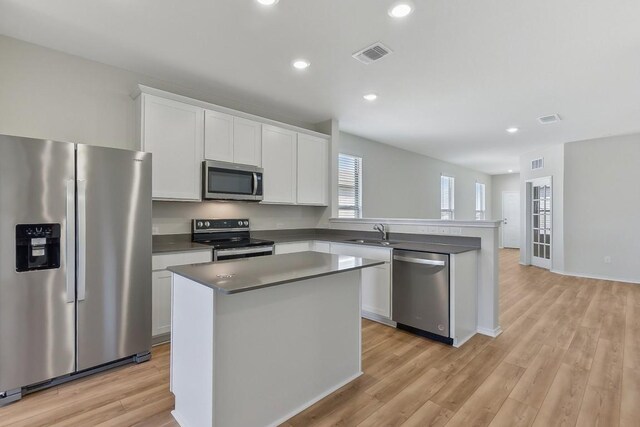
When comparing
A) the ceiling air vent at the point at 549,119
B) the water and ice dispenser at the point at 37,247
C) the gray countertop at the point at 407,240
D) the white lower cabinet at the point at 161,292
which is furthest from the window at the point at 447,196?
the water and ice dispenser at the point at 37,247

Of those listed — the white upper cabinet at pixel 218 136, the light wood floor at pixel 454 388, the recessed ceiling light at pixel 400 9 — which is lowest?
the light wood floor at pixel 454 388

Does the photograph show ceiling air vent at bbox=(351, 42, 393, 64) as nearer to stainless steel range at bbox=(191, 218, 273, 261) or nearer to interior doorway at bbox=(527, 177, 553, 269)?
stainless steel range at bbox=(191, 218, 273, 261)

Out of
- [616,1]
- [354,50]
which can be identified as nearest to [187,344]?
[354,50]

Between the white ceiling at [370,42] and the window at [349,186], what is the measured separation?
4.27 ft

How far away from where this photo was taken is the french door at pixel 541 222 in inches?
268

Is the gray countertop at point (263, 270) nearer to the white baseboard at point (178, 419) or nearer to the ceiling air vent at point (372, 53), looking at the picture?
the white baseboard at point (178, 419)

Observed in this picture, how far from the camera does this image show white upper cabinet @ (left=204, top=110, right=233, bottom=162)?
11.3ft

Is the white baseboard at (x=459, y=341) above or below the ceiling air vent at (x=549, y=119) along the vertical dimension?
below

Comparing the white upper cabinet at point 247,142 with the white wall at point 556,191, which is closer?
the white upper cabinet at point 247,142

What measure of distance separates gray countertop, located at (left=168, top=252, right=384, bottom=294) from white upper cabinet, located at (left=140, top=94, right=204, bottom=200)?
4.91ft

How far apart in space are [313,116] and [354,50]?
198 cm

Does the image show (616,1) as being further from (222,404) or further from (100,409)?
(100,409)

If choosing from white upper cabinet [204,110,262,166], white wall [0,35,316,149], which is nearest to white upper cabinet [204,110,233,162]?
white upper cabinet [204,110,262,166]

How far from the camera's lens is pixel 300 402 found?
6.45ft
